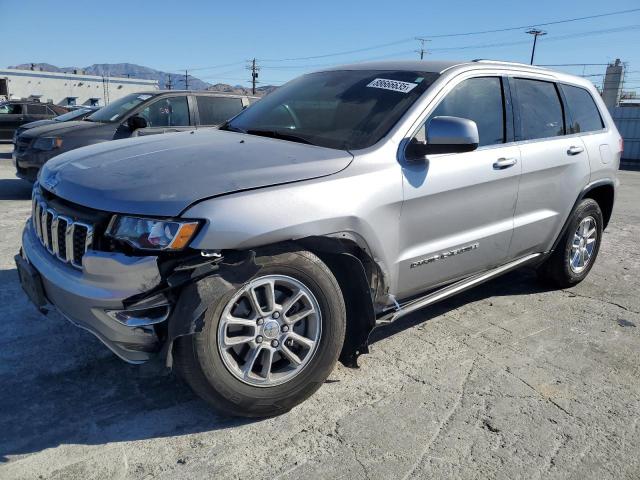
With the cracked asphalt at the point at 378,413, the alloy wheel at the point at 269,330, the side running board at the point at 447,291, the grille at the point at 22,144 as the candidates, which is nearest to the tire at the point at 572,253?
the side running board at the point at 447,291

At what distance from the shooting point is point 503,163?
3.62 meters

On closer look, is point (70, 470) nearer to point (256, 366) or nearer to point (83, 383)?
point (83, 383)

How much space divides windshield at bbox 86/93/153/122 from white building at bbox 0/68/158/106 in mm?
62259

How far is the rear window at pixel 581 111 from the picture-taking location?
4539 mm

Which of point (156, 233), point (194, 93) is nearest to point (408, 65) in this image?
point (156, 233)

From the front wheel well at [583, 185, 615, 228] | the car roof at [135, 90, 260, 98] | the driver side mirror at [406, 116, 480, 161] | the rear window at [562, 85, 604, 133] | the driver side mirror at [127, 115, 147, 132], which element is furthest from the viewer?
the car roof at [135, 90, 260, 98]

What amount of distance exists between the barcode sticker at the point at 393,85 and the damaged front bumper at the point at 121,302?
189cm

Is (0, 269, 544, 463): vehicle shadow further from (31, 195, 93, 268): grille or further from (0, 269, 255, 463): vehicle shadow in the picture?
(31, 195, 93, 268): grille

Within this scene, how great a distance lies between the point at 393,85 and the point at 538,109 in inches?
56.4

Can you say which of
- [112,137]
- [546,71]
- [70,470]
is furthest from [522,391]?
[112,137]

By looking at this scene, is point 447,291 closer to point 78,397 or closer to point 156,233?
point 156,233

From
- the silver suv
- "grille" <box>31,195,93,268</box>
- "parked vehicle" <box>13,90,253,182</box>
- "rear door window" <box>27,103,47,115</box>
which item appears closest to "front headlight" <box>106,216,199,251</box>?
the silver suv

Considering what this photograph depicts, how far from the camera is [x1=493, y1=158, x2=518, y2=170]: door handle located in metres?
3.58

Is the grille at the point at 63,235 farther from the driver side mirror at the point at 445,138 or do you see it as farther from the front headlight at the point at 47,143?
the front headlight at the point at 47,143
